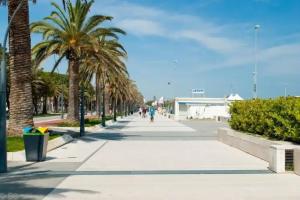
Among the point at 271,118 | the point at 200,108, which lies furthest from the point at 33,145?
the point at 200,108

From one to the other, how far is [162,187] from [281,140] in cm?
655

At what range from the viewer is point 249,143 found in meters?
17.6

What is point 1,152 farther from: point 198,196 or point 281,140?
point 281,140

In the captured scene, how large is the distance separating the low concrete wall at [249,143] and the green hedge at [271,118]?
0.44m

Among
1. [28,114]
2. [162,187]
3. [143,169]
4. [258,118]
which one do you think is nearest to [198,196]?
[162,187]

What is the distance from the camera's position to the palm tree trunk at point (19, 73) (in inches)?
845

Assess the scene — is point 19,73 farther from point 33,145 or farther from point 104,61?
point 104,61

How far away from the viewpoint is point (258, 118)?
18.6 m

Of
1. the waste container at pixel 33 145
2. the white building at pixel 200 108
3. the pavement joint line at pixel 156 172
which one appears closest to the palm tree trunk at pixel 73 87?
the waste container at pixel 33 145

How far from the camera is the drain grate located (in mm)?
12695

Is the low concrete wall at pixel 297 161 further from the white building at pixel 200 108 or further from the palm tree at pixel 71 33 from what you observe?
the white building at pixel 200 108

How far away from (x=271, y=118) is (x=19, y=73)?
10.7m

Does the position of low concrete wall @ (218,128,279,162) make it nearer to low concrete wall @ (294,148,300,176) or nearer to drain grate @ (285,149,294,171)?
drain grate @ (285,149,294,171)

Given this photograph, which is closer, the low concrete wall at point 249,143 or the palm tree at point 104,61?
the low concrete wall at point 249,143
